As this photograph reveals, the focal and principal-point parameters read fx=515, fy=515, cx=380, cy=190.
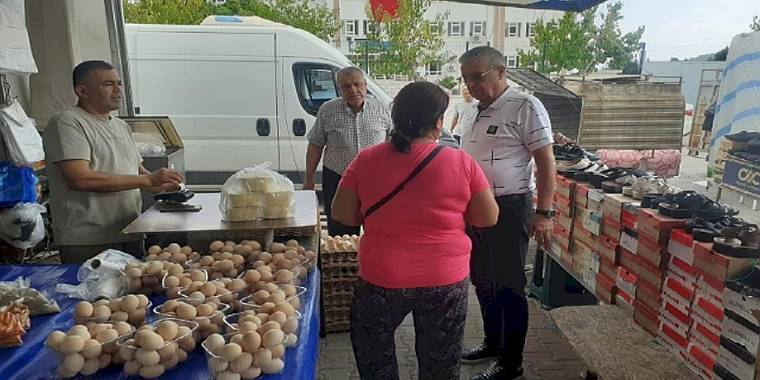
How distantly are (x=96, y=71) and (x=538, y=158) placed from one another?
2.09 m

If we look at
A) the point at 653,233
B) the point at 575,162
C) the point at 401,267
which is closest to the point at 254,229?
the point at 401,267

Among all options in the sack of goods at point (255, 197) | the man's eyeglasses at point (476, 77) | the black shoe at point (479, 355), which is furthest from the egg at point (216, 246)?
the black shoe at point (479, 355)

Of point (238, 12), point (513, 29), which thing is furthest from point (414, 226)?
point (513, 29)

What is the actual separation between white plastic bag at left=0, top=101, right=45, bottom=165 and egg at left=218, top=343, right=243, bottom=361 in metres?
3.22

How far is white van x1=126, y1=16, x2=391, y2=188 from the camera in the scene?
591 centimetres

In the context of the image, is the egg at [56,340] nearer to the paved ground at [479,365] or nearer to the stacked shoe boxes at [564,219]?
the paved ground at [479,365]

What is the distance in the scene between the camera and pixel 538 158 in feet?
8.20

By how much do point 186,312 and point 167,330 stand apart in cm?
12

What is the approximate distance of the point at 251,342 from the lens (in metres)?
1.31

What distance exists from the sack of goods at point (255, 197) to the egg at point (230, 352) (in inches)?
43.8

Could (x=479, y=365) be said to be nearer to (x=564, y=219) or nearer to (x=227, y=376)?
(x=564, y=219)

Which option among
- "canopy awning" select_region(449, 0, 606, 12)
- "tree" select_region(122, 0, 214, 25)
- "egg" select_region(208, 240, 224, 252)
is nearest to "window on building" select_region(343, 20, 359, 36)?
"tree" select_region(122, 0, 214, 25)

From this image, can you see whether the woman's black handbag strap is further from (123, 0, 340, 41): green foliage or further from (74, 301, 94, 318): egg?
(123, 0, 340, 41): green foliage

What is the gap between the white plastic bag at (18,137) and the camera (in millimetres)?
3807
